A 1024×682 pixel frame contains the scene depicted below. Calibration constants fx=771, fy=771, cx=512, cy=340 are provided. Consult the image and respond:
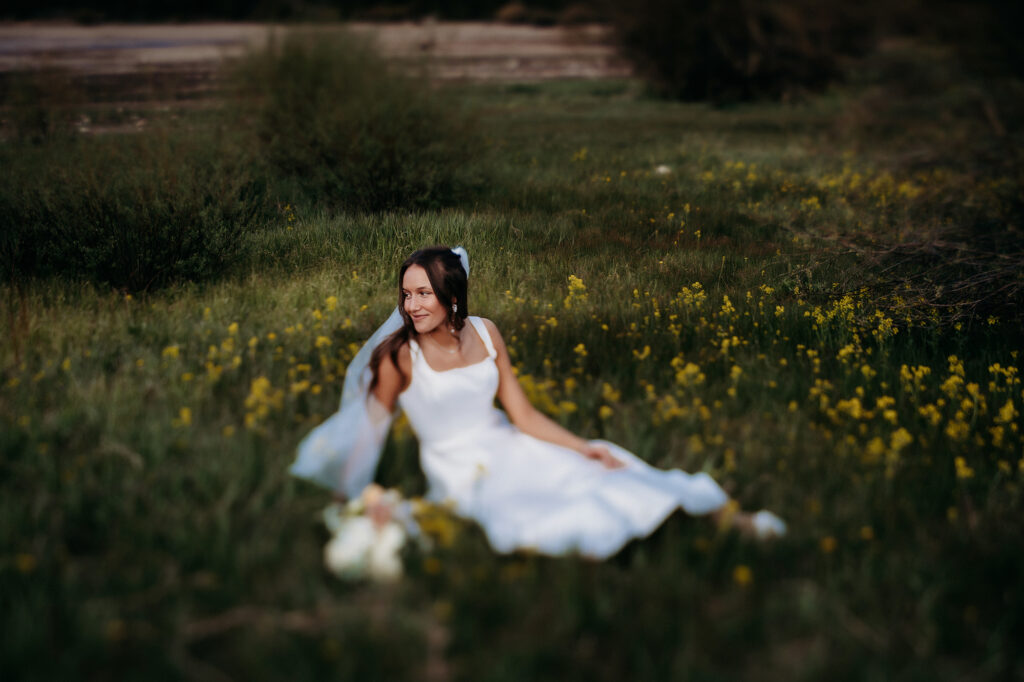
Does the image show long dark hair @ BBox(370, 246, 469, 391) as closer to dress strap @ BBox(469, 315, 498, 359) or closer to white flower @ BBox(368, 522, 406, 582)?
dress strap @ BBox(469, 315, 498, 359)

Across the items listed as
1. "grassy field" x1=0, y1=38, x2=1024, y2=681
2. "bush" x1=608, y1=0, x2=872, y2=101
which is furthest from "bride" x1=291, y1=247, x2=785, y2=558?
"bush" x1=608, y1=0, x2=872, y2=101

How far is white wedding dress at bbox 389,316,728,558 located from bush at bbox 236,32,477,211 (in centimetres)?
486

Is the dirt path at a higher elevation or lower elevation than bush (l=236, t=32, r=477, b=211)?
higher

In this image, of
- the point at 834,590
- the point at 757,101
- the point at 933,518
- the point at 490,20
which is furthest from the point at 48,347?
the point at 757,101

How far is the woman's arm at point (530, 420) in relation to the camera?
3.31 metres

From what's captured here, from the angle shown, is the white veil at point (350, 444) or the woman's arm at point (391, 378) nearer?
the white veil at point (350, 444)

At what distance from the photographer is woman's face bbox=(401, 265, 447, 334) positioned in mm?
3662

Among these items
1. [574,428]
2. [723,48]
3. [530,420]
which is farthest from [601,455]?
[723,48]

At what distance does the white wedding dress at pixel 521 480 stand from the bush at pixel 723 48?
968 inches

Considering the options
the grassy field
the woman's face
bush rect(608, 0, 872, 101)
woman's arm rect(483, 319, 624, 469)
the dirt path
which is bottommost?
the grassy field

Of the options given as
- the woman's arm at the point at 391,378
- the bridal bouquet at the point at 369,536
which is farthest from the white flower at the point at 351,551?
the woman's arm at the point at 391,378

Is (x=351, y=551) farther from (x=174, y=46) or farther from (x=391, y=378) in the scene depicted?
(x=174, y=46)

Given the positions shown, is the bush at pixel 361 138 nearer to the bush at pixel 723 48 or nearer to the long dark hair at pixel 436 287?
the long dark hair at pixel 436 287

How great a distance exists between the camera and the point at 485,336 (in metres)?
3.85
